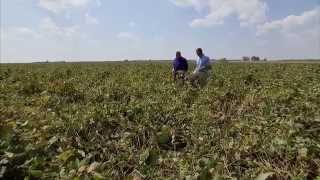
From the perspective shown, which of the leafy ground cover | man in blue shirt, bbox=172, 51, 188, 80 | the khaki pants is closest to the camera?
the leafy ground cover

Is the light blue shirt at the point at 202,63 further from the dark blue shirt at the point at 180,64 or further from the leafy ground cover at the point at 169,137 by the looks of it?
the leafy ground cover at the point at 169,137

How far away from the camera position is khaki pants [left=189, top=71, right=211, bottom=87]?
15211 mm

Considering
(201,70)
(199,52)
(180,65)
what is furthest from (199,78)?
(180,65)

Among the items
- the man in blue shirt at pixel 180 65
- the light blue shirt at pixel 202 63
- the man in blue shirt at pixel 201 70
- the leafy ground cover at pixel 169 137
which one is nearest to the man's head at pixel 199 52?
the man in blue shirt at pixel 201 70

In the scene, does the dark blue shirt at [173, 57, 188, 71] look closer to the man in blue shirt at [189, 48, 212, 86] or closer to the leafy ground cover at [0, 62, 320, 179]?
the man in blue shirt at [189, 48, 212, 86]

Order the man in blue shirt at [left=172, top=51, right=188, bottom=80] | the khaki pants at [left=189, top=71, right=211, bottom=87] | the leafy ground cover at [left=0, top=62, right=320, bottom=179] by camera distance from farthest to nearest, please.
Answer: the man in blue shirt at [left=172, top=51, right=188, bottom=80], the khaki pants at [left=189, top=71, right=211, bottom=87], the leafy ground cover at [left=0, top=62, right=320, bottom=179]

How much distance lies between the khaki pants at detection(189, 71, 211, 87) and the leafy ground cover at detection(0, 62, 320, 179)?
89.8 inches

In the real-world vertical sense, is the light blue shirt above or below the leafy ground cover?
above

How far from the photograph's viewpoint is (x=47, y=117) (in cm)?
1047

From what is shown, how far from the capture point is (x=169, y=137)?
887 centimetres

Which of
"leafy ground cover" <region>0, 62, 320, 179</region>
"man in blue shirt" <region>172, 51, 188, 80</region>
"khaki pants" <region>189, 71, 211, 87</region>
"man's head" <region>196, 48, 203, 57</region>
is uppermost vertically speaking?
"man's head" <region>196, 48, 203, 57</region>

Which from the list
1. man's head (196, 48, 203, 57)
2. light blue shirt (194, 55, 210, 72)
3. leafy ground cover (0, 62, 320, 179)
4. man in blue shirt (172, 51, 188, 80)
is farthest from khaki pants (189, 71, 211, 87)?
leafy ground cover (0, 62, 320, 179)

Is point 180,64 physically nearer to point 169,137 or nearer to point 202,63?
point 202,63

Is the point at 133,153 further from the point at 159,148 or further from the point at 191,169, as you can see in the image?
the point at 191,169
